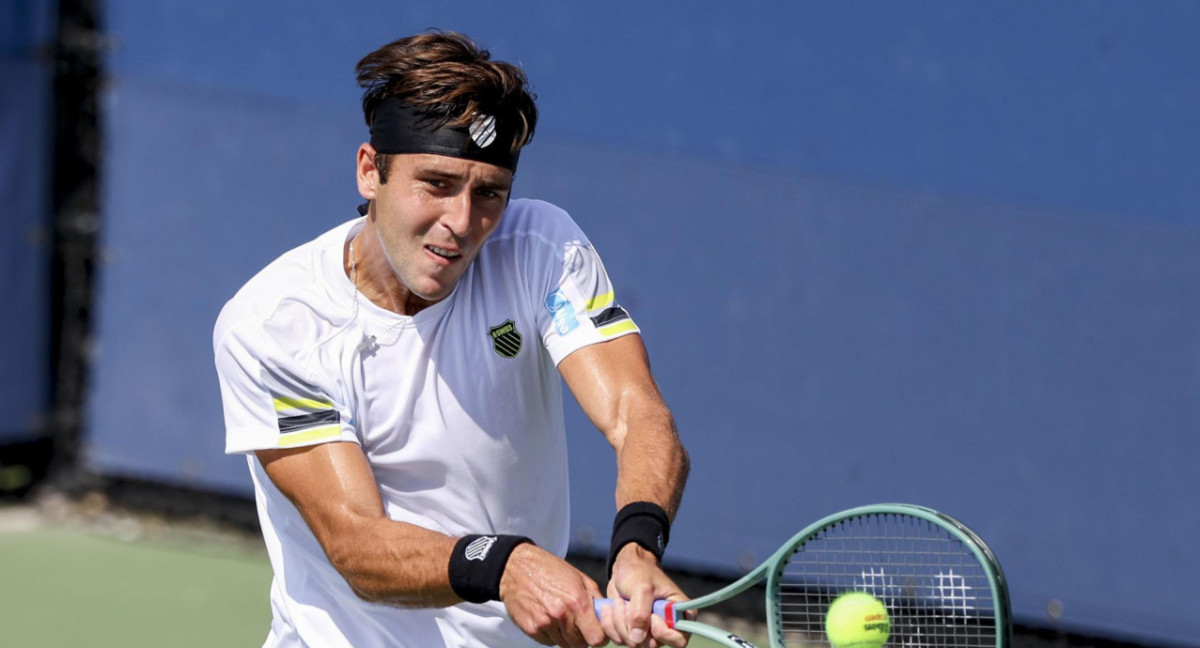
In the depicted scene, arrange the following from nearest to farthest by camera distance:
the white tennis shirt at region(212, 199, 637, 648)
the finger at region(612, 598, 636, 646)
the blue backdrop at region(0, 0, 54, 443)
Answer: the finger at region(612, 598, 636, 646) < the white tennis shirt at region(212, 199, 637, 648) < the blue backdrop at region(0, 0, 54, 443)

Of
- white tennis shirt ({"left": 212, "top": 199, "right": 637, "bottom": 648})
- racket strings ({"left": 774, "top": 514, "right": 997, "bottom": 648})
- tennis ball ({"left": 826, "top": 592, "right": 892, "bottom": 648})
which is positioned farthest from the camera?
white tennis shirt ({"left": 212, "top": 199, "right": 637, "bottom": 648})

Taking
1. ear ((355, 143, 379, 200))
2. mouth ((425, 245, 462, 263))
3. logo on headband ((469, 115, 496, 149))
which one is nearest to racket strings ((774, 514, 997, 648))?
mouth ((425, 245, 462, 263))

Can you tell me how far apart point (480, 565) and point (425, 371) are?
2.04ft

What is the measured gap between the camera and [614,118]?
547 cm

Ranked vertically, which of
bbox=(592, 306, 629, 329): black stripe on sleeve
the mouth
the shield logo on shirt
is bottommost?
the shield logo on shirt

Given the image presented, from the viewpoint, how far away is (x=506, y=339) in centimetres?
308

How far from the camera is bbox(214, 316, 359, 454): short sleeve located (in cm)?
289

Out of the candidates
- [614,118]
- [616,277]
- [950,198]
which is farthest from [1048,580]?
[614,118]

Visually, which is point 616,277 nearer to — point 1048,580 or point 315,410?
point 1048,580

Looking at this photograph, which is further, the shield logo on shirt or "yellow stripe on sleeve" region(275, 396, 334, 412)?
the shield logo on shirt

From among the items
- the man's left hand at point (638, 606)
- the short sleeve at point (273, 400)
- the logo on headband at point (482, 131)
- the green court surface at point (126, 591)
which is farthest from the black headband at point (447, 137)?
the green court surface at point (126, 591)

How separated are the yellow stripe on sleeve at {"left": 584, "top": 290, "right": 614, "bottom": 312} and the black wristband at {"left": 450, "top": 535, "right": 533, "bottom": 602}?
23.9 inches

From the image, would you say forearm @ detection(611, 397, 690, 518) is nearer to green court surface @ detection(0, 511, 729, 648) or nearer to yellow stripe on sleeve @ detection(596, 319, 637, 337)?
yellow stripe on sleeve @ detection(596, 319, 637, 337)

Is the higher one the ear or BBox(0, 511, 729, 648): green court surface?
the ear
